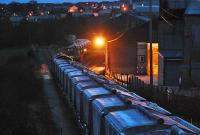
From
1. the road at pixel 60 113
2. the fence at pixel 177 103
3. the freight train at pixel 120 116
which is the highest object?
the freight train at pixel 120 116

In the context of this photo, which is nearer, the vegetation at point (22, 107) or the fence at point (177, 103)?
the vegetation at point (22, 107)

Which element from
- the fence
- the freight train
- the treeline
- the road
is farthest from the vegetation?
the treeline

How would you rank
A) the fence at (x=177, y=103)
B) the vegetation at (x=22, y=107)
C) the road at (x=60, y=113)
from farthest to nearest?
the fence at (x=177, y=103)
the road at (x=60, y=113)
the vegetation at (x=22, y=107)

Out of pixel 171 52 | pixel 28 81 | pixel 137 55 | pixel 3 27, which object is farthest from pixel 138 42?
pixel 3 27

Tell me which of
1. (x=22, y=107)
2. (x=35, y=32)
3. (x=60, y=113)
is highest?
(x=22, y=107)

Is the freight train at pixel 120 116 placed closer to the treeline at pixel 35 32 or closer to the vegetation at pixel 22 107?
the vegetation at pixel 22 107

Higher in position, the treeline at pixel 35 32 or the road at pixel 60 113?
the road at pixel 60 113

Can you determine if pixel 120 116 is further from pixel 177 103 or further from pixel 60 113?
pixel 60 113

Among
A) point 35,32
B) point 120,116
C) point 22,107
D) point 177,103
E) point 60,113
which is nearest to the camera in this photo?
point 120,116

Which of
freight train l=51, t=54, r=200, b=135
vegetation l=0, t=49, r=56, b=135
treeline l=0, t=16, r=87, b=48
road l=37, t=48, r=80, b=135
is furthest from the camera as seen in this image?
treeline l=0, t=16, r=87, b=48

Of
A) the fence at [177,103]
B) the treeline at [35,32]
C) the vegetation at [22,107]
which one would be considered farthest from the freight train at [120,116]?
the treeline at [35,32]

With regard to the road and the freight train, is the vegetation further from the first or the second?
the freight train

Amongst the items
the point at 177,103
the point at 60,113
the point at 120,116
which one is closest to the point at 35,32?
the point at 60,113

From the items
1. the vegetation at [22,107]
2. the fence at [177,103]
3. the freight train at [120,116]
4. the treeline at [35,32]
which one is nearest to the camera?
the freight train at [120,116]
